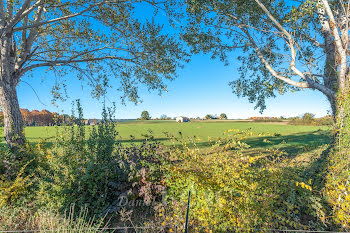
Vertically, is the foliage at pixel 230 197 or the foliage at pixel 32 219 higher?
the foliage at pixel 230 197

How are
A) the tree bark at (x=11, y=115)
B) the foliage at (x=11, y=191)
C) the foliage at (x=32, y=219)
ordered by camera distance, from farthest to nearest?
the tree bark at (x=11, y=115)
the foliage at (x=11, y=191)
the foliage at (x=32, y=219)

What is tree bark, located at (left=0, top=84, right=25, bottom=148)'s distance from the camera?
228 inches

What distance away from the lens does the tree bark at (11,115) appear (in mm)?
5798

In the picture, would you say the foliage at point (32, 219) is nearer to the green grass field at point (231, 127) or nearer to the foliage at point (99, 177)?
the foliage at point (99, 177)

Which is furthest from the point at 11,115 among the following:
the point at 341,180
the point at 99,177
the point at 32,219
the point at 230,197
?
the point at 341,180

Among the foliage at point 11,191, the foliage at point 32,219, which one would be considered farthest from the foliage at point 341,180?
the foliage at point 11,191

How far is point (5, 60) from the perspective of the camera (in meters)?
5.96

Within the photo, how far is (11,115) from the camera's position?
5.87m

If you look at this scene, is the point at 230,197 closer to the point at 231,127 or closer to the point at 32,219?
the point at 32,219

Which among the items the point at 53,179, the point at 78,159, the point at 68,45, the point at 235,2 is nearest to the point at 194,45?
the point at 235,2

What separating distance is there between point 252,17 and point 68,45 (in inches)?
333

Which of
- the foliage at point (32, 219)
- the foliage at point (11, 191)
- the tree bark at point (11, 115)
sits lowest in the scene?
the foliage at point (32, 219)

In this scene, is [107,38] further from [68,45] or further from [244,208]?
[244,208]

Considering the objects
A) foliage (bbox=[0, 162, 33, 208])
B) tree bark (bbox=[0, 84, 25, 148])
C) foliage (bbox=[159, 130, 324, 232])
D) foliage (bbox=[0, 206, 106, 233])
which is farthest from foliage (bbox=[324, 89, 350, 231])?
tree bark (bbox=[0, 84, 25, 148])
